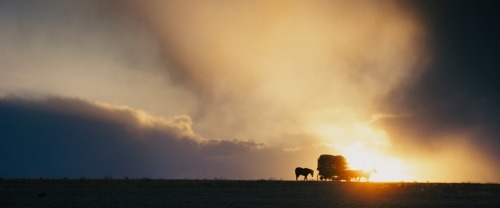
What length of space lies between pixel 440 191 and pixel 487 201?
8663mm

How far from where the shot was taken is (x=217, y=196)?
44.5 metres

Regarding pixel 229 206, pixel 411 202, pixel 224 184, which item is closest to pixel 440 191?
pixel 411 202

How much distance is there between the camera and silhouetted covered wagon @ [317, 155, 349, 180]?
3327 inches

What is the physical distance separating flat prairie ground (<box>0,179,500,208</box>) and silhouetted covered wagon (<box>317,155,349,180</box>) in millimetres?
28247

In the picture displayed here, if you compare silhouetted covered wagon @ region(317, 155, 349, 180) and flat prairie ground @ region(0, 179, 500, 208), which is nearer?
flat prairie ground @ region(0, 179, 500, 208)

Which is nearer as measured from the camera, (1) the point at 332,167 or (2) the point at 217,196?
(2) the point at 217,196

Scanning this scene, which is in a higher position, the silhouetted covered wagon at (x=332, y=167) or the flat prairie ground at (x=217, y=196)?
the silhouetted covered wagon at (x=332, y=167)

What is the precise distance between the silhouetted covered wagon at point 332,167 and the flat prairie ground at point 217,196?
28.2 metres

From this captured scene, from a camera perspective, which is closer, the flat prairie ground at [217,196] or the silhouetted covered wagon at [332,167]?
the flat prairie ground at [217,196]

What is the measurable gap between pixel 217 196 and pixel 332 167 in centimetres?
4301

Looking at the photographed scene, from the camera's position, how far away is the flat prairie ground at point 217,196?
38881 millimetres

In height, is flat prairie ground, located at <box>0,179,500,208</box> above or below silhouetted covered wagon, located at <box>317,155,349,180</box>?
below

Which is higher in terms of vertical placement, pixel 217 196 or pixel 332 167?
pixel 332 167

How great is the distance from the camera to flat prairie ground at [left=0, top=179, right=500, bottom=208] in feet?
128
